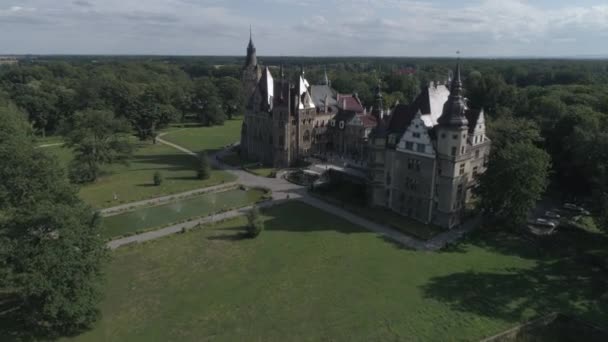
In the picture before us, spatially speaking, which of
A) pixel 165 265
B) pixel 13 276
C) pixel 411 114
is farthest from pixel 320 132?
pixel 13 276

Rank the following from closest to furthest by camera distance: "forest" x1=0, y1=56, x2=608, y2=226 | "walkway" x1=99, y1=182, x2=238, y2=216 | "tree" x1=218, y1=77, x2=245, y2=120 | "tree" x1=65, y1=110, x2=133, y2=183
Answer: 1. "forest" x1=0, y1=56, x2=608, y2=226
2. "walkway" x1=99, y1=182, x2=238, y2=216
3. "tree" x1=65, y1=110, x2=133, y2=183
4. "tree" x1=218, y1=77, x2=245, y2=120

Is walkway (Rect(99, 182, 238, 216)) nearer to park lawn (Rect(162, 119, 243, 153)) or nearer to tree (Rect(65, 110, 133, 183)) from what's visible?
tree (Rect(65, 110, 133, 183))

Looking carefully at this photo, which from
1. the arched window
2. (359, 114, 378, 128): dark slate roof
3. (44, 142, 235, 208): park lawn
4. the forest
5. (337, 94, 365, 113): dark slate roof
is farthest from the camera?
(337, 94, 365, 113): dark slate roof

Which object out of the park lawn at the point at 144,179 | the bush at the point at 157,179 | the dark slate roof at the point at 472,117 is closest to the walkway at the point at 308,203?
the park lawn at the point at 144,179

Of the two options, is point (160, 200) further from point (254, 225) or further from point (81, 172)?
point (254, 225)

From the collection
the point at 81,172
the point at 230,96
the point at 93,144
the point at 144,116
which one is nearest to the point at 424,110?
the point at 93,144

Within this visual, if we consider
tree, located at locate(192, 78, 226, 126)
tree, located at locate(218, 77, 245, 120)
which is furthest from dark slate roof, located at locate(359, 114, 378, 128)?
tree, located at locate(218, 77, 245, 120)

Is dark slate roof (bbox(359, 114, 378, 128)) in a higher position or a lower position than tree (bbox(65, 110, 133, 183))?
higher
